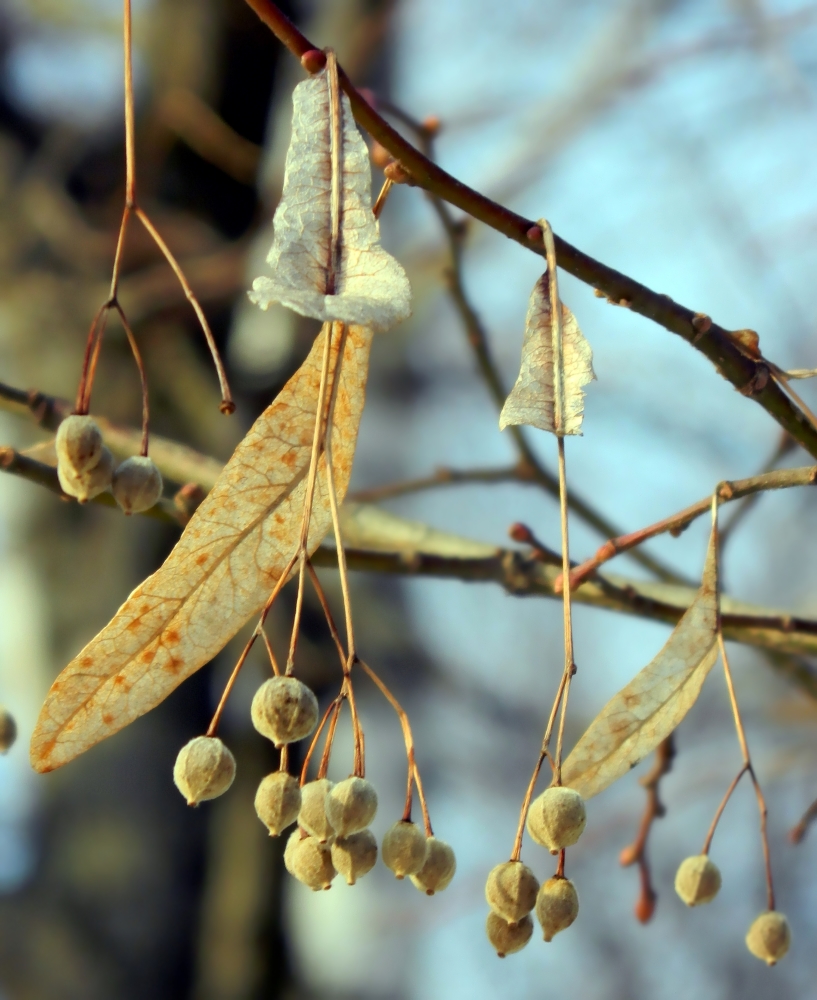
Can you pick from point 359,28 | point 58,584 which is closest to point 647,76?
point 359,28

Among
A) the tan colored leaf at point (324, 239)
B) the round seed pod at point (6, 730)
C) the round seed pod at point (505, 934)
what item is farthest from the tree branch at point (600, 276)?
the round seed pod at point (6, 730)

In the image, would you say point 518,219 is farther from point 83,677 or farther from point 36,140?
point 36,140

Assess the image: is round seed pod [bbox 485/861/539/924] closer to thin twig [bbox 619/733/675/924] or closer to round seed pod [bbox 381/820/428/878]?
round seed pod [bbox 381/820/428/878]

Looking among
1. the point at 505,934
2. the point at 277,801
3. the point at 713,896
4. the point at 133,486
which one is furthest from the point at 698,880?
the point at 133,486

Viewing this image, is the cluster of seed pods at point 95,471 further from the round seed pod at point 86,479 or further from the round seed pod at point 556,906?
the round seed pod at point 556,906

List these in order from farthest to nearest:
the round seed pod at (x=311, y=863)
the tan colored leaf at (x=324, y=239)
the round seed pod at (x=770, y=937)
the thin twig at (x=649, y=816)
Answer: the thin twig at (x=649, y=816), the round seed pod at (x=770, y=937), the round seed pod at (x=311, y=863), the tan colored leaf at (x=324, y=239)

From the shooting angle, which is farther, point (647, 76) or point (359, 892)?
point (359, 892)

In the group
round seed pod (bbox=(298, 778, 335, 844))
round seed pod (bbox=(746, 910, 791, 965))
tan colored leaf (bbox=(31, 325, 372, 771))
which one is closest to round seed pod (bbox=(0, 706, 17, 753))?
tan colored leaf (bbox=(31, 325, 372, 771))
